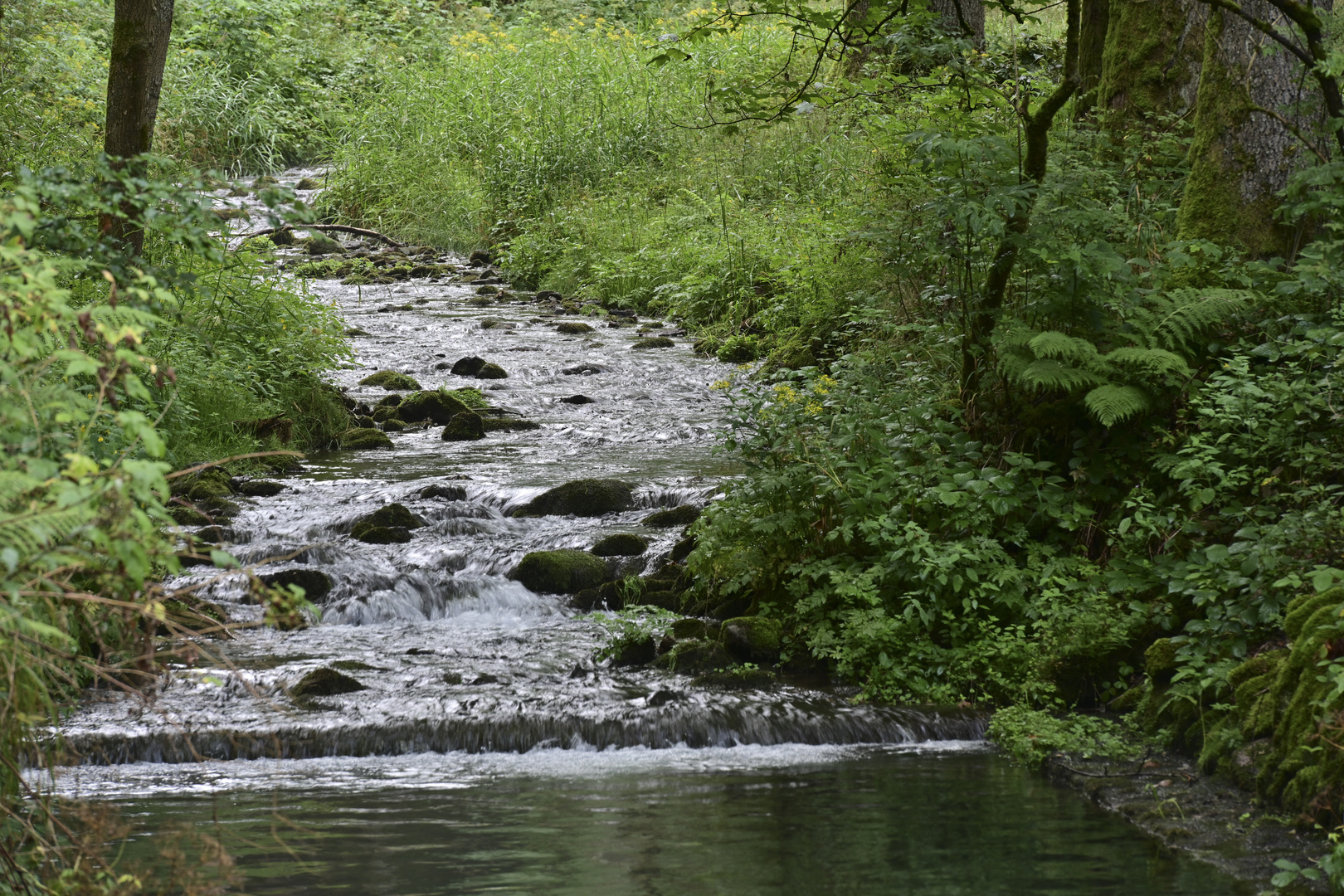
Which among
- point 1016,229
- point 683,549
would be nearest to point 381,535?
point 683,549

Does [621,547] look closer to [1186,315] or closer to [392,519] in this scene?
[392,519]

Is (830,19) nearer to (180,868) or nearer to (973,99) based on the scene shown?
(973,99)

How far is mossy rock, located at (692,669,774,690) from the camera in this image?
652 cm

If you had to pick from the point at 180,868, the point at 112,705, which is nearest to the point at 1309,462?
the point at 180,868

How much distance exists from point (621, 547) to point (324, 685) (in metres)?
2.62

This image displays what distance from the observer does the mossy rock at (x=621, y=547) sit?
8516mm

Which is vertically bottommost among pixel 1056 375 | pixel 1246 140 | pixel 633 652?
pixel 633 652

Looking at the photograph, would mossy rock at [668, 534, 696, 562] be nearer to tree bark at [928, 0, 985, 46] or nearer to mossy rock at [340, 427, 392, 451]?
mossy rock at [340, 427, 392, 451]

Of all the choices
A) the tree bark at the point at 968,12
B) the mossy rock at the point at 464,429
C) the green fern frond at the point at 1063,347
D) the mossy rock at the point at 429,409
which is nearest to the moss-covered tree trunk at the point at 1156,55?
the tree bark at the point at 968,12

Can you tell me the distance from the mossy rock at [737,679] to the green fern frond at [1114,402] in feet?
7.04

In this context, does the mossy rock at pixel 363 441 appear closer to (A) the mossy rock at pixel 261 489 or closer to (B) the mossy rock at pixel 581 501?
(A) the mossy rock at pixel 261 489

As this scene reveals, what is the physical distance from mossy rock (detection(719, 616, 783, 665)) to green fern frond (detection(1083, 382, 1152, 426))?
203 centimetres

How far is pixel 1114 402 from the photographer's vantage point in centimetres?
631

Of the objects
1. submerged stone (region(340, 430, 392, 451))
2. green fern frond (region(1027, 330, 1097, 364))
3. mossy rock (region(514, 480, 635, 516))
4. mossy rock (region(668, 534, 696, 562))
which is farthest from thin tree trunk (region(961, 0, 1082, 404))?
submerged stone (region(340, 430, 392, 451))
